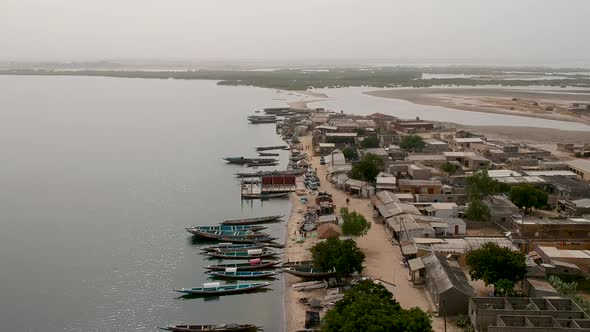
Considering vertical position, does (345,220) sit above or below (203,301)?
above

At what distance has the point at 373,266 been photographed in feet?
73.0

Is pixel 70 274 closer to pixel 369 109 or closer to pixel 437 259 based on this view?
pixel 437 259

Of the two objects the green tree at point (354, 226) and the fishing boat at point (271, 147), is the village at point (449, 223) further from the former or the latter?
the fishing boat at point (271, 147)

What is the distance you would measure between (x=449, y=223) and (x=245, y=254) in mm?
10636

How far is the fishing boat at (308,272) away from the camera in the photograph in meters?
21.6

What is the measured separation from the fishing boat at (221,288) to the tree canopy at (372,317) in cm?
676

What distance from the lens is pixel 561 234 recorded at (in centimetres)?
2438

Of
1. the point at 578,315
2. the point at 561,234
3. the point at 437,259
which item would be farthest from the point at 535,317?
the point at 561,234

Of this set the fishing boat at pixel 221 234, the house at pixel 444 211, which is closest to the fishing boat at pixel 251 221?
the fishing boat at pixel 221 234

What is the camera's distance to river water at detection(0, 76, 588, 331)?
20641mm

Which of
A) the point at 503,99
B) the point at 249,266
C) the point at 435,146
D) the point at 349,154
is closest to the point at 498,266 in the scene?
the point at 249,266

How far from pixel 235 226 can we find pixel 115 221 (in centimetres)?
795

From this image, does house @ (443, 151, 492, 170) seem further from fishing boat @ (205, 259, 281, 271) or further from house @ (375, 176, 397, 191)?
fishing boat @ (205, 259, 281, 271)

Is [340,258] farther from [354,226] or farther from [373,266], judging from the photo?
[354,226]
